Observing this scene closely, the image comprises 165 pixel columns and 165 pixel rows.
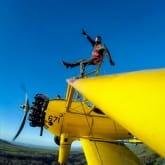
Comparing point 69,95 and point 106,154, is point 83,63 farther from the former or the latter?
point 106,154

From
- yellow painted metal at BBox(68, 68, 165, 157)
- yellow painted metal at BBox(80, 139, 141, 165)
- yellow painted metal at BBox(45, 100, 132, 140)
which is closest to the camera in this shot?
yellow painted metal at BBox(68, 68, 165, 157)

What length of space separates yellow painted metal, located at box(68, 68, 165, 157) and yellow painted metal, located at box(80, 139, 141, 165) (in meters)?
7.45

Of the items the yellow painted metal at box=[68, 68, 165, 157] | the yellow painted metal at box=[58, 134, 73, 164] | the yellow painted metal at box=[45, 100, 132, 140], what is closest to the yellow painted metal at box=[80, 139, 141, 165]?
the yellow painted metal at box=[45, 100, 132, 140]

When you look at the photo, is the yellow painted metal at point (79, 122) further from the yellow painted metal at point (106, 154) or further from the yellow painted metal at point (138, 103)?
the yellow painted metal at point (138, 103)

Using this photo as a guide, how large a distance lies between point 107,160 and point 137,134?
8.71 meters

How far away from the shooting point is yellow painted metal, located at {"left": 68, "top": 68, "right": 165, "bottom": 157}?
12.7 feet

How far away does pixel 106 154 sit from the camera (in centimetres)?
1300

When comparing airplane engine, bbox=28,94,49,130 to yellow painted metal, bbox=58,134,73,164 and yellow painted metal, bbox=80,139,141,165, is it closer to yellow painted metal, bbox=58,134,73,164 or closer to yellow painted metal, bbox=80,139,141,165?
yellow painted metal, bbox=58,134,73,164

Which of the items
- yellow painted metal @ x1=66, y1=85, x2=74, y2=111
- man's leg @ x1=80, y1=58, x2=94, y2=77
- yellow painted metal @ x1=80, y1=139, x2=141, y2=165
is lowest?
yellow painted metal @ x1=80, y1=139, x2=141, y2=165

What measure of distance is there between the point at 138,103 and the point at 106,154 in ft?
29.9

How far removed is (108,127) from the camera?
540 inches

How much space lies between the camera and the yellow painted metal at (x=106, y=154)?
12.6 m

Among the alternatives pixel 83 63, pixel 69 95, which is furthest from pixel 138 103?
pixel 83 63

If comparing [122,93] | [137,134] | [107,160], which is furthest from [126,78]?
[107,160]
